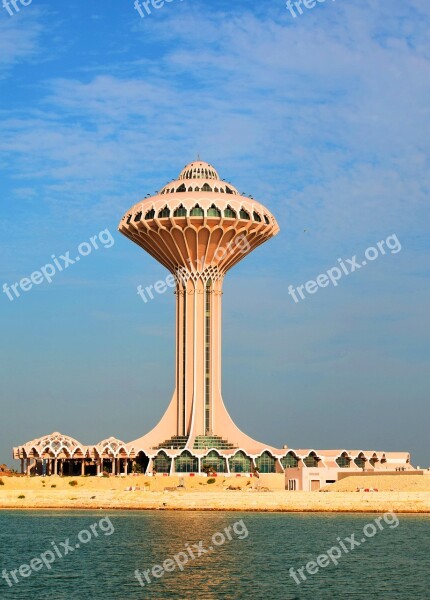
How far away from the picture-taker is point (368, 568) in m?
56.3

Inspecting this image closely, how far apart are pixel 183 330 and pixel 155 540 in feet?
242

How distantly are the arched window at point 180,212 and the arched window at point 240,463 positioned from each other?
31.5 meters

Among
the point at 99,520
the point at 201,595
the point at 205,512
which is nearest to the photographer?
the point at 201,595

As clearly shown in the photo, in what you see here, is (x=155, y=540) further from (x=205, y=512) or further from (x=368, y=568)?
(x=205, y=512)

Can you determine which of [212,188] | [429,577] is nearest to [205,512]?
[429,577]

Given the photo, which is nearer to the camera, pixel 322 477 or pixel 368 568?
pixel 368 568

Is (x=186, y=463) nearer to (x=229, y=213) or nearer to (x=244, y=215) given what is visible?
(x=229, y=213)
